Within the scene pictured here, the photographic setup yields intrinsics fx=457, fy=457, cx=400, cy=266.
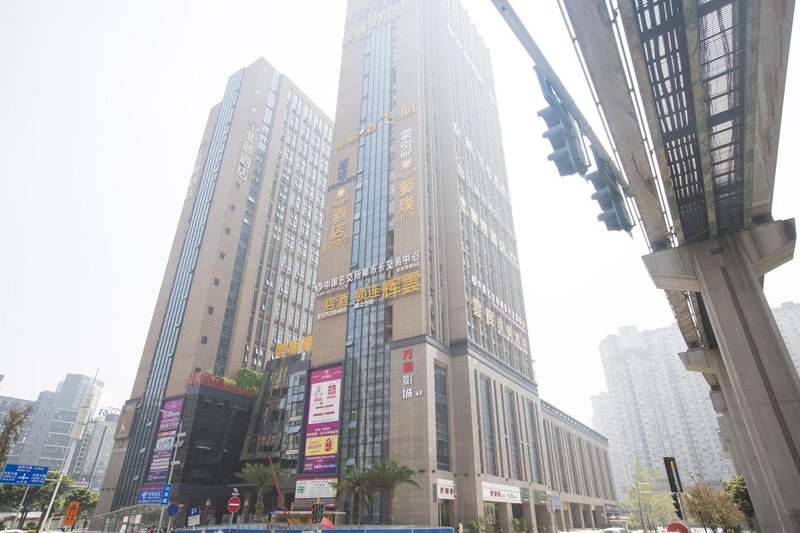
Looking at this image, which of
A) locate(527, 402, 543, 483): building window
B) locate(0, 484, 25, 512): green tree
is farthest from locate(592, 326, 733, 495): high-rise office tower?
locate(0, 484, 25, 512): green tree

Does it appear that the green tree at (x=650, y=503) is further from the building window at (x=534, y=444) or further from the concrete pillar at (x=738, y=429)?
the concrete pillar at (x=738, y=429)

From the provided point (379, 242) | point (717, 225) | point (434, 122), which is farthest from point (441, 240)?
point (717, 225)

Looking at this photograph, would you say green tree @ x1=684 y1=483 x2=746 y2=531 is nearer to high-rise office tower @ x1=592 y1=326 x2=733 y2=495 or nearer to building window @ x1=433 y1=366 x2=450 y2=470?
building window @ x1=433 y1=366 x2=450 y2=470

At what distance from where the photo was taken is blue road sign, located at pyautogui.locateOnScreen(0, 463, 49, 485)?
123 ft

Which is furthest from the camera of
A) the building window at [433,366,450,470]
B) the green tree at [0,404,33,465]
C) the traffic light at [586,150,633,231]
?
the building window at [433,366,450,470]

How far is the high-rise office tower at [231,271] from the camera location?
65312 mm

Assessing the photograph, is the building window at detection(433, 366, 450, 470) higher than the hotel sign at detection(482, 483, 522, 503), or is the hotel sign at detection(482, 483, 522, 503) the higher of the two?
the building window at detection(433, 366, 450, 470)

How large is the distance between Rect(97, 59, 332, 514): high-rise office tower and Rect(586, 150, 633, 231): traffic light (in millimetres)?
64933

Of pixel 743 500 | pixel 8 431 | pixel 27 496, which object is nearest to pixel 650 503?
pixel 743 500

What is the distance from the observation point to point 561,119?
916 centimetres

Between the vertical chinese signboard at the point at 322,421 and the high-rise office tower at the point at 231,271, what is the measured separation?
16.8m

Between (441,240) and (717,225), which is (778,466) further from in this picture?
(441,240)

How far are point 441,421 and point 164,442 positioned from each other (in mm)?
39413

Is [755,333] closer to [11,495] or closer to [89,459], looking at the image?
[11,495]
